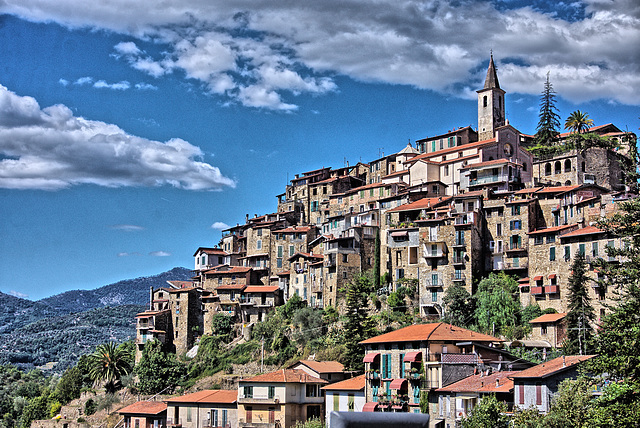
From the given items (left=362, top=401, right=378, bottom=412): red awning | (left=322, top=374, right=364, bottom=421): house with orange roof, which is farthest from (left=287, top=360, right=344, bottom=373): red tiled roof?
(left=362, top=401, right=378, bottom=412): red awning

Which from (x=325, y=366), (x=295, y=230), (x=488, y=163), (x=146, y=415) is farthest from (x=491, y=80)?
(x=146, y=415)

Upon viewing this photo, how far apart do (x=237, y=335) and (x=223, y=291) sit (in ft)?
19.5

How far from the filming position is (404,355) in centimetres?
4722

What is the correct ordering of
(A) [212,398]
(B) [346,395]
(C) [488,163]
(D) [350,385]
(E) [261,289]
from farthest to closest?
1. (E) [261,289]
2. (C) [488,163]
3. (A) [212,398]
4. (D) [350,385]
5. (B) [346,395]

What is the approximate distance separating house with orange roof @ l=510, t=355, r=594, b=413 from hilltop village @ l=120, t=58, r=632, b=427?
80mm

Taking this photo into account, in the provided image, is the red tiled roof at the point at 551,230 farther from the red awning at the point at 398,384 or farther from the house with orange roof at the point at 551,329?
the red awning at the point at 398,384

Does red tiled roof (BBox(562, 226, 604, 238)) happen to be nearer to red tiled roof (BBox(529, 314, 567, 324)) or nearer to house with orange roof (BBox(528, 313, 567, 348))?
house with orange roof (BBox(528, 313, 567, 348))

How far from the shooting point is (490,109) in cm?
9119

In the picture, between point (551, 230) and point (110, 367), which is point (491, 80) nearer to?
point (551, 230)

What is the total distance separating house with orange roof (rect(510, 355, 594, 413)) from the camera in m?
36.8

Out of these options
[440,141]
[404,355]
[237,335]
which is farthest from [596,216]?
[237,335]

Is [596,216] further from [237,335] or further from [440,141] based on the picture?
[237,335]

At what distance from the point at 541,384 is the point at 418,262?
109ft

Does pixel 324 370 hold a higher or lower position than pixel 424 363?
lower
